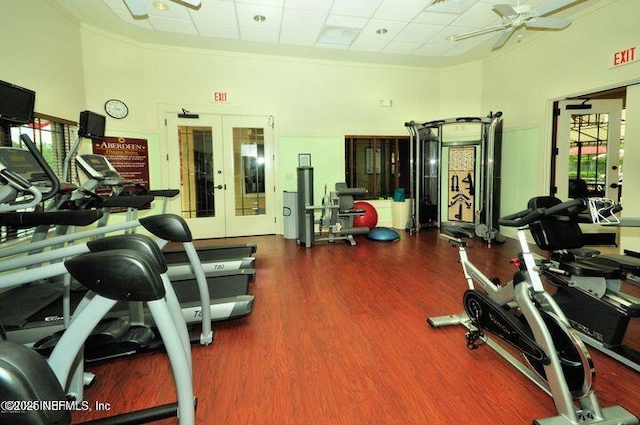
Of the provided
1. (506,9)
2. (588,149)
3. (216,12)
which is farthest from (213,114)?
(588,149)

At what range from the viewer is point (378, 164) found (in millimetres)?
7594

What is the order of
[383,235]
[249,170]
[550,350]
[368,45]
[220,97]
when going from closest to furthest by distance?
[550,350], [368,45], [383,235], [220,97], [249,170]

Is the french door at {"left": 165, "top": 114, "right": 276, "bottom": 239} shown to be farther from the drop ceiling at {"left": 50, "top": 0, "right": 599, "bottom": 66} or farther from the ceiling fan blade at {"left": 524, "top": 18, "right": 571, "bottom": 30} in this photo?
the ceiling fan blade at {"left": 524, "top": 18, "right": 571, "bottom": 30}

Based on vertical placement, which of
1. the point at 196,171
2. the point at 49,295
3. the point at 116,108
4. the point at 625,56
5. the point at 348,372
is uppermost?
the point at 625,56

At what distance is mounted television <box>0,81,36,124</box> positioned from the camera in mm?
2557

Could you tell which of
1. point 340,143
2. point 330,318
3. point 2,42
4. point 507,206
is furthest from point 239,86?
point 507,206

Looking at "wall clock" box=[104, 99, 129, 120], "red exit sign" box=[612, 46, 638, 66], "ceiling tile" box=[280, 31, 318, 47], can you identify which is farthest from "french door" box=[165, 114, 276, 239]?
"red exit sign" box=[612, 46, 638, 66]

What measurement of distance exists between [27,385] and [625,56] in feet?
19.8

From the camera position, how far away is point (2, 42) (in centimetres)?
348

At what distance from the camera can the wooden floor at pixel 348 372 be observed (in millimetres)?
1762

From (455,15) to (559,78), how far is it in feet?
6.29

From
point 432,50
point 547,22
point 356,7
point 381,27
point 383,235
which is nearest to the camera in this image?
point 547,22

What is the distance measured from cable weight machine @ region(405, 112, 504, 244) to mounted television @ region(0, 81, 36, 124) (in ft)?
18.1

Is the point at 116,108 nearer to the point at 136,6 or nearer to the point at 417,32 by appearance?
the point at 136,6
